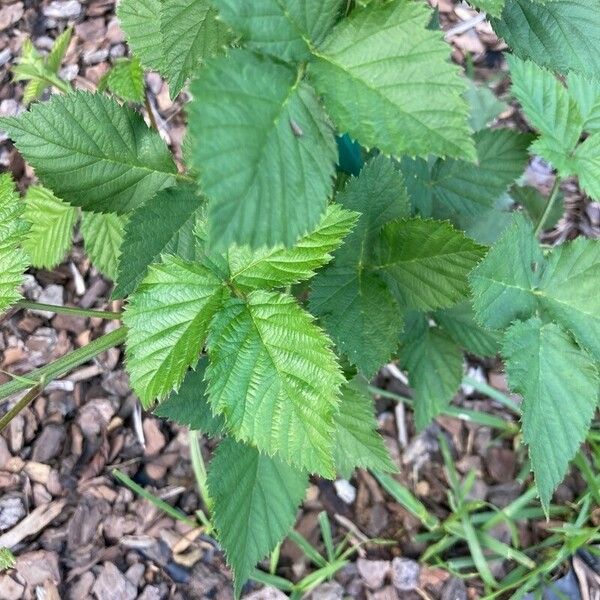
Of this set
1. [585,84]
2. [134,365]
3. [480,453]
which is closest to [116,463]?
[134,365]

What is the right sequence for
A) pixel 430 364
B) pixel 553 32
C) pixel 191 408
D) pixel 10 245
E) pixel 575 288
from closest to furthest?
pixel 553 32
pixel 10 245
pixel 575 288
pixel 191 408
pixel 430 364

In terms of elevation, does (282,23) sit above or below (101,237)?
above

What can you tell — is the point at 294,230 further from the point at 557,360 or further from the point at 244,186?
the point at 557,360

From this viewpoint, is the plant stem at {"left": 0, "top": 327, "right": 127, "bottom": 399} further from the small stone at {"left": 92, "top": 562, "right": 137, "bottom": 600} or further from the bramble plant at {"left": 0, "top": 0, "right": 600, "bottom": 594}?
the small stone at {"left": 92, "top": 562, "right": 137, "bottom": 600}

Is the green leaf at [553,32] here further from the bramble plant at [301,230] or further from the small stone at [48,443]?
the small stone at [48,443]

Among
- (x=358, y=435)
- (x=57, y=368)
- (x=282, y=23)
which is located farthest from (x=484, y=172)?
(x=57, y=368)

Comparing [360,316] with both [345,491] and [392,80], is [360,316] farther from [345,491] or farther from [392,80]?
[345,491]

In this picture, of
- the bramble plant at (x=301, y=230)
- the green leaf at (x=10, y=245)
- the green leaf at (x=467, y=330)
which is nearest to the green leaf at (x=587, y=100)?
the bramble plant at (x=301, y=230)
